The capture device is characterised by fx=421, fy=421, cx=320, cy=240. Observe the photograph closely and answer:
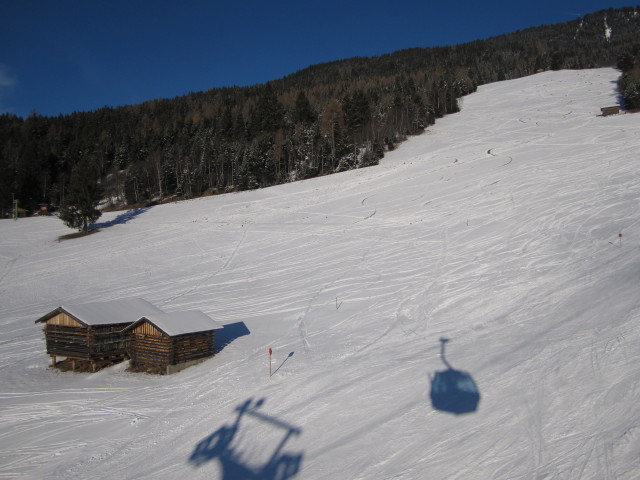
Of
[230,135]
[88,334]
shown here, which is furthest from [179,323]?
[230,135]

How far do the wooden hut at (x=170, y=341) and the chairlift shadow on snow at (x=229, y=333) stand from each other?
101cm

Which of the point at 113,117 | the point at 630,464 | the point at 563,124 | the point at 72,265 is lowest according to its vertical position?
the point at 630,464

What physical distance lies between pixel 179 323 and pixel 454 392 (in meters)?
11.0

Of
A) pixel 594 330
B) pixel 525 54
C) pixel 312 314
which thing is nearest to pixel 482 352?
pixel 594 330

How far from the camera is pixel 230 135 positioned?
8550cm

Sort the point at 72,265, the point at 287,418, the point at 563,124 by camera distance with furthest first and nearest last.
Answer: the point at 563,124 → the point at 72,265 → the point at 287,418

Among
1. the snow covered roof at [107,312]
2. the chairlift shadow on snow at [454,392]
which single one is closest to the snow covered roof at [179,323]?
the snow covered roof at [107,312]

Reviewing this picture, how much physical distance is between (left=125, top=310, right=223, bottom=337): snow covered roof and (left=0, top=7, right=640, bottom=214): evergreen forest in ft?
124

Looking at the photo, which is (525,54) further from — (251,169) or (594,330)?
(594,330)

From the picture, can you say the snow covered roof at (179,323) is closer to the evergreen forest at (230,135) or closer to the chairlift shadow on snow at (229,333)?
the chairlift shadow on snow at (229,333)

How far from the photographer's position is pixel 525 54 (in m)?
152

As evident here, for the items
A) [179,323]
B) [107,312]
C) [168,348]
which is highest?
[107,312]

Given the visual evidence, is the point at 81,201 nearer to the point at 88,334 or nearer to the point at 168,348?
the point at 88,334

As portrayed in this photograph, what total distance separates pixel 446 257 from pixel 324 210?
1873cm
